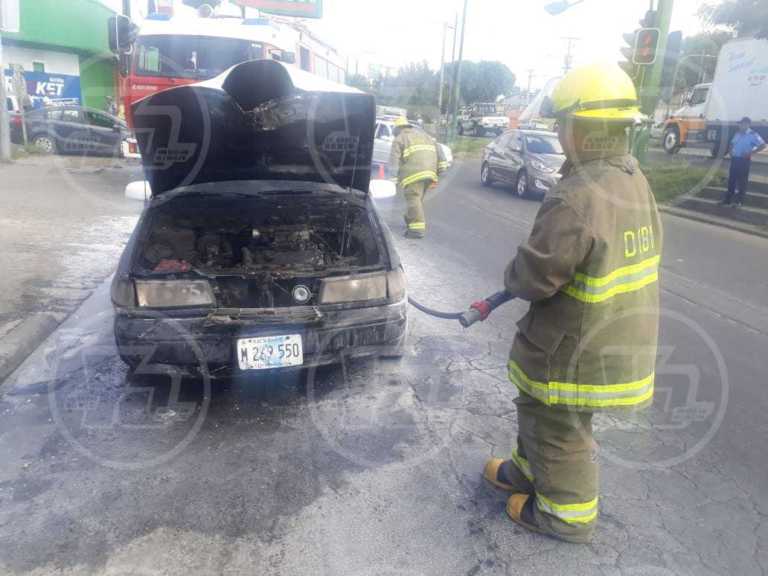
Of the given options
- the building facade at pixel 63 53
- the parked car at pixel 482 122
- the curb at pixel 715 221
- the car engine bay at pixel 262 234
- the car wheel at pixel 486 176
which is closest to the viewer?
the car engine bay at pixel 262 234

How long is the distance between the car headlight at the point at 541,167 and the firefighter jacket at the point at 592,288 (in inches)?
445

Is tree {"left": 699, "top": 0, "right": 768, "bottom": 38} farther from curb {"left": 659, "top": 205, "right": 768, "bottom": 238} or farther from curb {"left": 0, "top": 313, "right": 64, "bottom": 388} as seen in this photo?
curb {"left": 0, "top": 313, "right": 64, "bottom": 388}

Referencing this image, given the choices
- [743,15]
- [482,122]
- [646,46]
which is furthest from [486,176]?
[482,122]

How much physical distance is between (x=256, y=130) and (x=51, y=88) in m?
23.2

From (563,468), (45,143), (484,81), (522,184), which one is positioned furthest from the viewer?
(484,81)

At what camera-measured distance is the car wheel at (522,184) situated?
1409 cm

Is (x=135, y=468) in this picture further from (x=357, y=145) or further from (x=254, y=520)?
(x=357, y=145)

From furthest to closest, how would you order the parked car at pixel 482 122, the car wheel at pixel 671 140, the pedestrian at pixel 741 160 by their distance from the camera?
the parked car at pixel 482 122, the car wheel at pixel 671 140, the pedestrian at pixel 741 160

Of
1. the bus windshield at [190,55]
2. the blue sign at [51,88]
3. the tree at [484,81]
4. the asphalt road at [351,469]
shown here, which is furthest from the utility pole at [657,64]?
the tree at [484,81]

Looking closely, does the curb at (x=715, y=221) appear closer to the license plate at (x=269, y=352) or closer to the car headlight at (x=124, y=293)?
the license plate at (x=269, y=352)

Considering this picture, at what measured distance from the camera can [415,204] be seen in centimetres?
903

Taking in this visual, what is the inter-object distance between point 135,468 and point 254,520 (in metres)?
0.79

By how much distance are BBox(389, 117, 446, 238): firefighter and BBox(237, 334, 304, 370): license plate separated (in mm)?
5549

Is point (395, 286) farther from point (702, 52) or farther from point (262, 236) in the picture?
point (702, 52)
